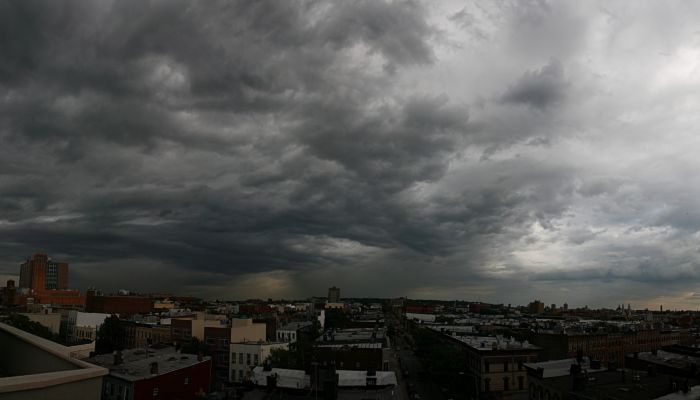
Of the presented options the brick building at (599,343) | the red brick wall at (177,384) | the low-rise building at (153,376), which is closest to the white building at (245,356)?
the low-rise building at (153,376)

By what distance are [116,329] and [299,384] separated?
78610 millimetres

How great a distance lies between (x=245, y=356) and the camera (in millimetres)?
92500

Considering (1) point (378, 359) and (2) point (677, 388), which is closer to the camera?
(2) point (677, 388)

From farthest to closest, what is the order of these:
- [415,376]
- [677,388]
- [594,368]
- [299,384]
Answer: [415,376] < [594,368] < [299,384] < [677,388]

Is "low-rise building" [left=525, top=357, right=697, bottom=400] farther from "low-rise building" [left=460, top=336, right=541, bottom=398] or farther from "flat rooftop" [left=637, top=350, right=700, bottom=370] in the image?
"low-rise building" [left=460, top=336, right=541, bottom=398]

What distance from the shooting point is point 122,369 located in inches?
2400

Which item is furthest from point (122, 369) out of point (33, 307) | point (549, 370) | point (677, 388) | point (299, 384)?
point (33, 307)

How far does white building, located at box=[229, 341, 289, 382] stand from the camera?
90556 mm

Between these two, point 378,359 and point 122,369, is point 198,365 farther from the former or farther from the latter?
point 378,359

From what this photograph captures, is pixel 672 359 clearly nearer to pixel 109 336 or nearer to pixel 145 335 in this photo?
pixel 109 336

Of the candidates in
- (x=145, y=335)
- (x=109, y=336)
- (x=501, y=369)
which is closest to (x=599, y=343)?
(x=501, y=369)

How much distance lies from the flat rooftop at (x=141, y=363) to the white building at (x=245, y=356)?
16.3m

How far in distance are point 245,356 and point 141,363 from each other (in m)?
27.7

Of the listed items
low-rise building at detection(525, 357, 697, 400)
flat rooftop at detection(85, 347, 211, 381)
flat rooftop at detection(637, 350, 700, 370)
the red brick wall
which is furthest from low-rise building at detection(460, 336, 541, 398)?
flat rooftop at detection(85, 347, 211, 381)
